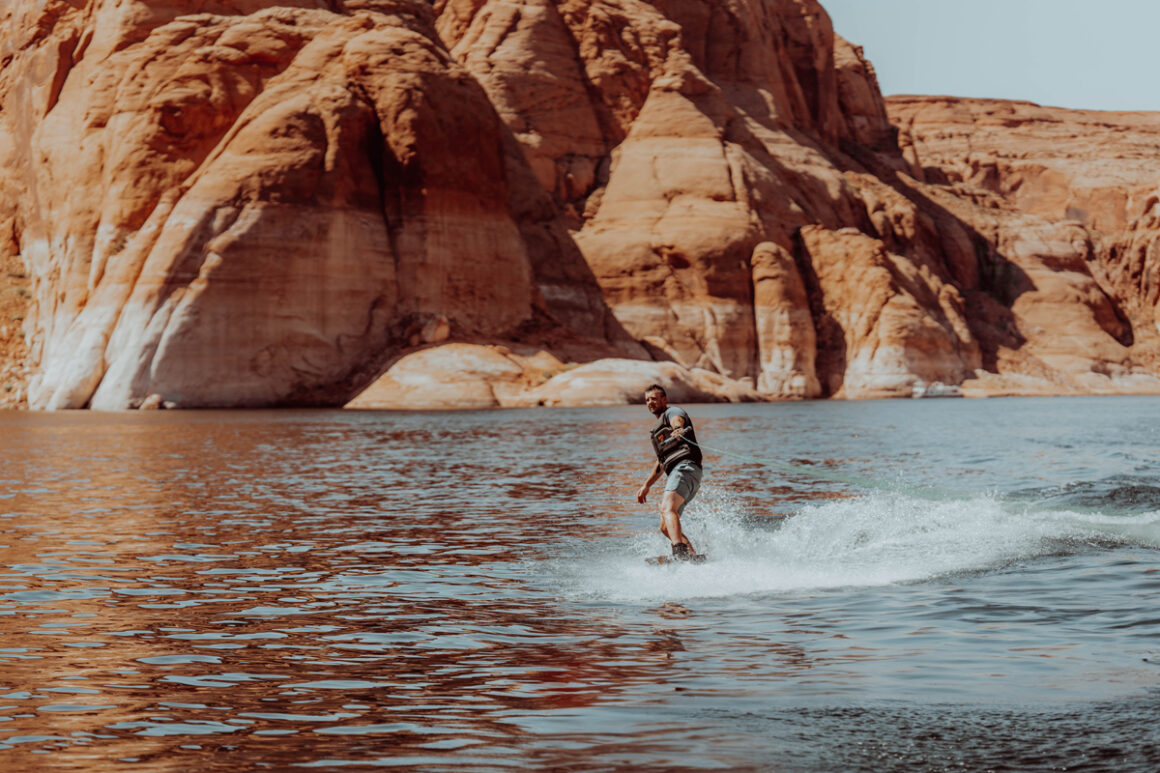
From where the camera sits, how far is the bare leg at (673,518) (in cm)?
1466

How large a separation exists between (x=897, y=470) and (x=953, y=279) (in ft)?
308

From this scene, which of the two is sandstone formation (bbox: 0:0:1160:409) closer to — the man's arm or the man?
the man's arm

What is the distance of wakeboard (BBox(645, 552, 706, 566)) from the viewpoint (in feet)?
47.8

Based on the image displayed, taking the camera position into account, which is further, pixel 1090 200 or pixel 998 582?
pixel 1090 200

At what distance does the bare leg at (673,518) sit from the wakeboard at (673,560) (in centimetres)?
11

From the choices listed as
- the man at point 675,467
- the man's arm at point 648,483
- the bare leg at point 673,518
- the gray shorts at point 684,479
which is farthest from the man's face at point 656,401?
the bare leg at point 673,518

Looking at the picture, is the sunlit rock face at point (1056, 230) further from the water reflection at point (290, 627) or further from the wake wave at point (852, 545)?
the water reflection at point (290, 627)

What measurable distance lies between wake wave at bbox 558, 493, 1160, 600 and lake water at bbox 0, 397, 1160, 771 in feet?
0.24

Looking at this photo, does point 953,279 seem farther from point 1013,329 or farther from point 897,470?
point 897,470

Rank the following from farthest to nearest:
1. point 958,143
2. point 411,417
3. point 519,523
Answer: point 958,143
point 411,417
point 519,523

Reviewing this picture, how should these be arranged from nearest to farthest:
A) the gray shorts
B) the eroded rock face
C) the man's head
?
the gray shorts
the man's head
the eroded rock face

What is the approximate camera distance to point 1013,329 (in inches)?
4525

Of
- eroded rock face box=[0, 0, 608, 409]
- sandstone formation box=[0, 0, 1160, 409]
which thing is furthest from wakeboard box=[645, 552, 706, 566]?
eroded rock face box=[0, 0, 608, 409]

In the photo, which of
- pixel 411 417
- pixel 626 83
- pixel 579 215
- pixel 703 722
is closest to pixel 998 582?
pixel 703 722
